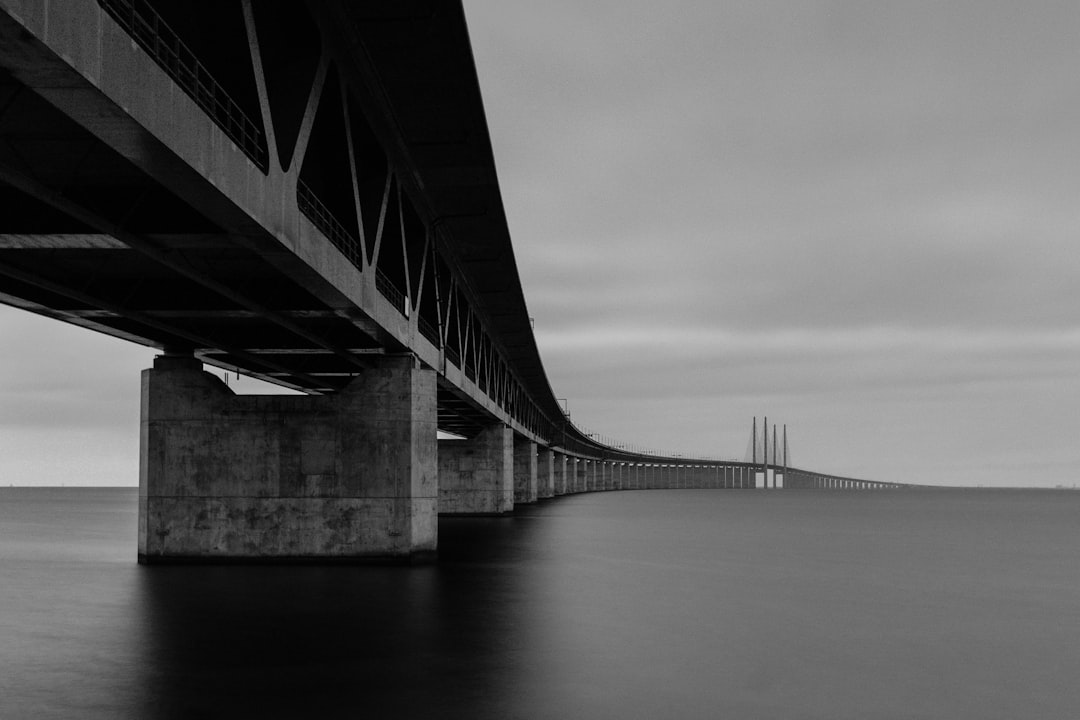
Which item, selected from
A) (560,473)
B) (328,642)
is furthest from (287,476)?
(560,473)

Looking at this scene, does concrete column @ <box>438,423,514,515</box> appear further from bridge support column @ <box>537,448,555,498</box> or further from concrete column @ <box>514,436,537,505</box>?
bridge support column @ <box>537,448,555,498</box>

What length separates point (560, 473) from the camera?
127m

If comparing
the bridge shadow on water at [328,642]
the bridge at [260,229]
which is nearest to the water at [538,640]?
the bridge shadow on water at [328,642]

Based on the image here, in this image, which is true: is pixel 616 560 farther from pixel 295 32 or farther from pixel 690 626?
pixel 295 32

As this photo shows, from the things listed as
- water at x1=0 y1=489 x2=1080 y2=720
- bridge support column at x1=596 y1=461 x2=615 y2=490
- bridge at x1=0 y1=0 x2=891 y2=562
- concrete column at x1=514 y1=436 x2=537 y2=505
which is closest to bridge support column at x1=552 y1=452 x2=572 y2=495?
concrete column at x1=514 y1=436 x2=537 y2=505

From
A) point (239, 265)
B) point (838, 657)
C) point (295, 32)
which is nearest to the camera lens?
point (838, 657)

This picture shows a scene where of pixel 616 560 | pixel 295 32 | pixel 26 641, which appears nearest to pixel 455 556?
pixel 616 560

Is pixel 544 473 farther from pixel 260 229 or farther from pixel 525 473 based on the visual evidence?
pixel 260 229

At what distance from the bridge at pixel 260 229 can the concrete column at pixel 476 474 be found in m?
24.1

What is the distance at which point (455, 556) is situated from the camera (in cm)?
3130

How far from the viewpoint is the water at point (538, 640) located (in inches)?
473

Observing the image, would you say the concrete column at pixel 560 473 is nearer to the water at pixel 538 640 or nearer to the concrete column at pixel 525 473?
the concrete column at pixel 525 473

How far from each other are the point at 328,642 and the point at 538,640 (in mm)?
3298

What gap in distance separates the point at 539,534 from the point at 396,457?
18.6 metres
